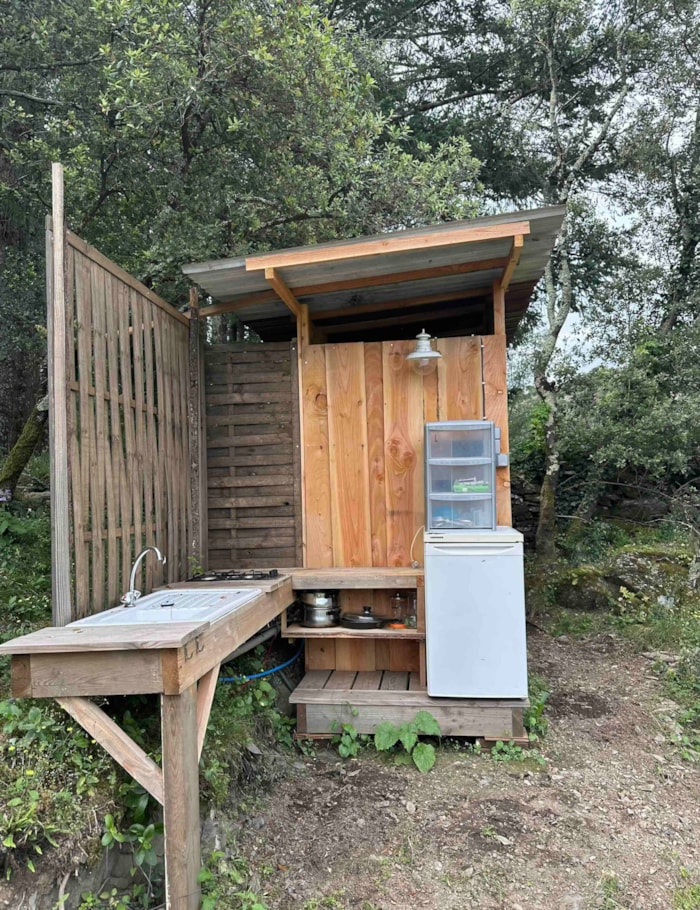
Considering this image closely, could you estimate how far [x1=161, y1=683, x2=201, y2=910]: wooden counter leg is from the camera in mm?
2070

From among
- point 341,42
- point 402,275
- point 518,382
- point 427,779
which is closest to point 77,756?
point 427,779

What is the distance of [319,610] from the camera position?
4.03 metres

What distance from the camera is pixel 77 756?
2.25m

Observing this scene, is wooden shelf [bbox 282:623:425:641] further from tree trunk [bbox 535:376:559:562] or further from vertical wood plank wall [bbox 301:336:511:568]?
tree trunk [bbox 535:376:559:562]

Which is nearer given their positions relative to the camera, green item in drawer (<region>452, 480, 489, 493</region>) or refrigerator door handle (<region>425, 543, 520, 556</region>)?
refrigerator door handle (<region>425, 543, 520, 556</region>)

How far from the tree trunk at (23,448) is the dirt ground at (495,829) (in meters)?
3.11

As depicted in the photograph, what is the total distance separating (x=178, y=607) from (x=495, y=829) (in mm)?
1776

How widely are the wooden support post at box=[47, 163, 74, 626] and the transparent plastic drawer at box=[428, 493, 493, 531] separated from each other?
216 cm

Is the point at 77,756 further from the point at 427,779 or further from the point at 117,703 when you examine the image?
the point at 427,779

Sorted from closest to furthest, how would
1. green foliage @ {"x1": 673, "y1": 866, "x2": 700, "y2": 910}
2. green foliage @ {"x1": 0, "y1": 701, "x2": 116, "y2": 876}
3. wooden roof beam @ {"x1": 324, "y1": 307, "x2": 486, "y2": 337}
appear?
green foliage @ {"x1": 0, "y1": 701, "x2": 116, "y2": 876}
green foliage @ {"x1": 673, "y1": 866, "x2": 700, "y2": 910}
wooden roof beam @ {"x1": 324, "y1": 307, "x2": 486, "y2": 337}

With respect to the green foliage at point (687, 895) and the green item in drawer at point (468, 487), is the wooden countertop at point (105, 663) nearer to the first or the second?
the green foliage at point (687, 895)

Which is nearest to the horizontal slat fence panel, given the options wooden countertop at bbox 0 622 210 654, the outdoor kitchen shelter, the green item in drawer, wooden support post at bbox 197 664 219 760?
the outdoor kitchen shelter

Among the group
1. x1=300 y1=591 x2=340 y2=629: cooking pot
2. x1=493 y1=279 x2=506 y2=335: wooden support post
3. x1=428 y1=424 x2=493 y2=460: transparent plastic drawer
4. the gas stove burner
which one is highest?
x1=493 y1=279 x2=506 y2=335: wooden support post

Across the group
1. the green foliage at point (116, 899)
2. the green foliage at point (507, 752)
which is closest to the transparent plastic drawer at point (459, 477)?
the green foliage at point (507, 752)
